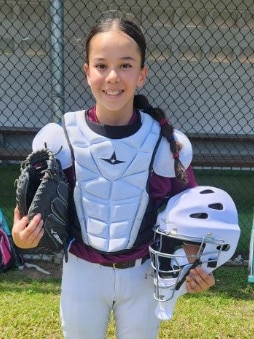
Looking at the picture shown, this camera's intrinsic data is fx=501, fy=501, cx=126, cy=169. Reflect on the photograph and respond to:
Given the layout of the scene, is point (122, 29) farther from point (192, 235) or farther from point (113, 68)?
point (192, 235)

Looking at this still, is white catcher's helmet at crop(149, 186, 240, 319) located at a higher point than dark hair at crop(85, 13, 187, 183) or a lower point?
lower

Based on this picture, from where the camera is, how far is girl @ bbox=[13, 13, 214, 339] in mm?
1623

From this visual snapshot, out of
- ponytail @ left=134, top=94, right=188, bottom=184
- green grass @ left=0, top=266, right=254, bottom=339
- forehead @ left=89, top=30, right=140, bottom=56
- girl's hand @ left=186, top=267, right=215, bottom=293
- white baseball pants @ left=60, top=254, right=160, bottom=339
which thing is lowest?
green grass @ left=0, top=266, right=254, bottom=339

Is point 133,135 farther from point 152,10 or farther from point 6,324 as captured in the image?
point 152,10

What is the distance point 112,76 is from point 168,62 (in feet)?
17.1

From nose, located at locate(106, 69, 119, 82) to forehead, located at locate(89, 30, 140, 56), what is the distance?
0.06m

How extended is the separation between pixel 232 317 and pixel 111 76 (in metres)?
2.00

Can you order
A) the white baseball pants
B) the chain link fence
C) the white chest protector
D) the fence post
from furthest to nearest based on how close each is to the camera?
the chain link fence
the fence post
the white baseball pants
the white chest protector

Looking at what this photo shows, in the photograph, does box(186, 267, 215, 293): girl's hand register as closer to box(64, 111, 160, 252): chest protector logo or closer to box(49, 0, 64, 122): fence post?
box(64, 111, 160, 252): chest protector logo

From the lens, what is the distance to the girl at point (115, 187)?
1623 millimetres

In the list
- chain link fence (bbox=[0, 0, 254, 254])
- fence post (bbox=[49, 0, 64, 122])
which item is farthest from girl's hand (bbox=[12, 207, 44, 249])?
chain link fence (bbox=[0, 0, 254, 254])

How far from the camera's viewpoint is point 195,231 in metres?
1.61

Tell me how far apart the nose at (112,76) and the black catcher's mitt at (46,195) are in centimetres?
31

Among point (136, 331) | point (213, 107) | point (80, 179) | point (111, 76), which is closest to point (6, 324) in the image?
point (136, 331)
